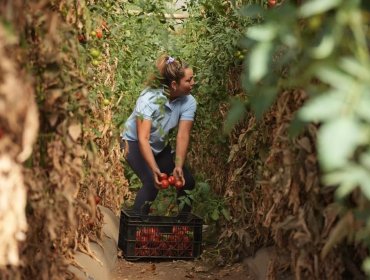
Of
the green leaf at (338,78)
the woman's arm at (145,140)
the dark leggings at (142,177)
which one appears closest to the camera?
the green leaf at (338,78)

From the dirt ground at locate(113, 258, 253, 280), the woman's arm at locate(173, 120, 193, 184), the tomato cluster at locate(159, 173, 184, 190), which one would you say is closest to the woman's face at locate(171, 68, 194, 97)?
the woman's arm at locate(173, 120, 193, 184)

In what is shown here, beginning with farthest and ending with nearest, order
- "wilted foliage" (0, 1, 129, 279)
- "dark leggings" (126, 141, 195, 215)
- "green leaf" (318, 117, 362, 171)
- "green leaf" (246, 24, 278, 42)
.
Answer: "dark leggings" (126, 141, 195, 215)
"wilted foliage" (0, 1, 129, 279)
"green leaf" (246, 24, 278, 42)
"green leaf" (318, 117, 362, 171)

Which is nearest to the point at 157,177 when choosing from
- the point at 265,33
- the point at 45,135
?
the point at 45,135

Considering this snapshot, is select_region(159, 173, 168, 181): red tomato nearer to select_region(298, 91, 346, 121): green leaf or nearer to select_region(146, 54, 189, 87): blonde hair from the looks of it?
select_region(146, 54, 189, 87): blonde hair

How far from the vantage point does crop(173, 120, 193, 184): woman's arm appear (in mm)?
5293

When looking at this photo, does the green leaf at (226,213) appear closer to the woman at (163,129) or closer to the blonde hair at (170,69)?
the woman at (163,129)

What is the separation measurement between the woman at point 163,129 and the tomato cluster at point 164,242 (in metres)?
0.18

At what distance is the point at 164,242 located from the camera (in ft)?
17.4

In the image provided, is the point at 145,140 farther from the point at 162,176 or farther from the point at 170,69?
the point at 170,69

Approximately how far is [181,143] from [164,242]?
0.66 m

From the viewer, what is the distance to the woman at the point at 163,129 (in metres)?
5.16

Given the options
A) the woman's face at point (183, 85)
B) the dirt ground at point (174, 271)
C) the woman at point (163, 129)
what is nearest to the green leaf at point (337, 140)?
the dirt ground at point (174, 271)

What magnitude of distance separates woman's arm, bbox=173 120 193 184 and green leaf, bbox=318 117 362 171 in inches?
156

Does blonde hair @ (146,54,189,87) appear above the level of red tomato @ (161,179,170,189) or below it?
above
